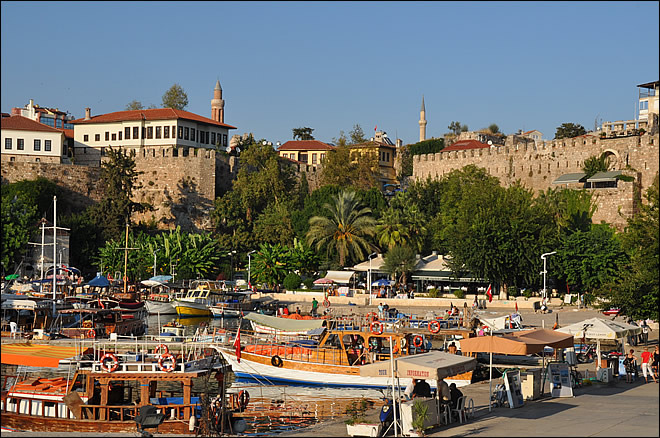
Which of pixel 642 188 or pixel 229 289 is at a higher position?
pixel 642 188

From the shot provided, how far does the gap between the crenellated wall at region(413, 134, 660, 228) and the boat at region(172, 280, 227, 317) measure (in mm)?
24536

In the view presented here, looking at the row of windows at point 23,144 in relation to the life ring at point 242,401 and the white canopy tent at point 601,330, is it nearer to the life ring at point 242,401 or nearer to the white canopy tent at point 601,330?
the white canopy tent at point 601,330

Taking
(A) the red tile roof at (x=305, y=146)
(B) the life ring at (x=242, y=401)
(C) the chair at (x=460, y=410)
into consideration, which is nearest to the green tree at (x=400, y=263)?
(B) the life ring at (x=242, y=401)

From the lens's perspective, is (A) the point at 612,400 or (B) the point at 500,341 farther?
(B) the point at 500,341

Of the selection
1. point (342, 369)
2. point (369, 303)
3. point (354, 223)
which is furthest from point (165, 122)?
point (342, 369)

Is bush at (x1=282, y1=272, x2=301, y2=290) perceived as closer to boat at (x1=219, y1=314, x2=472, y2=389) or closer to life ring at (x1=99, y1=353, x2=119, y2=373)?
boat at (x1=219, y1=314, x2=472, y2=389)

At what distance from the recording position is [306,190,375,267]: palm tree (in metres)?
58.4

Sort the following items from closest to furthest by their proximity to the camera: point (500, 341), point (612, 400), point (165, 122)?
point (612, 400) < point (500, 341) < point (165, 122)

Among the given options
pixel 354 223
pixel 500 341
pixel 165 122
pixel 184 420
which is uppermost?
pixel 165 122

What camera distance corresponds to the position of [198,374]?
65.6 ft

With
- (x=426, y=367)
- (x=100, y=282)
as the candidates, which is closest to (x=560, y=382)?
(x=426, y=367)

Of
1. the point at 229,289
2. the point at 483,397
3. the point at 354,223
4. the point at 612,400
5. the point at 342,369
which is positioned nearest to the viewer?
the point at 612,400

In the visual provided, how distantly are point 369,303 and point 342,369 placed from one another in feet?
74.1

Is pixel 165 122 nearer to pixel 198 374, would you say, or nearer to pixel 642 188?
pixel 642 188
